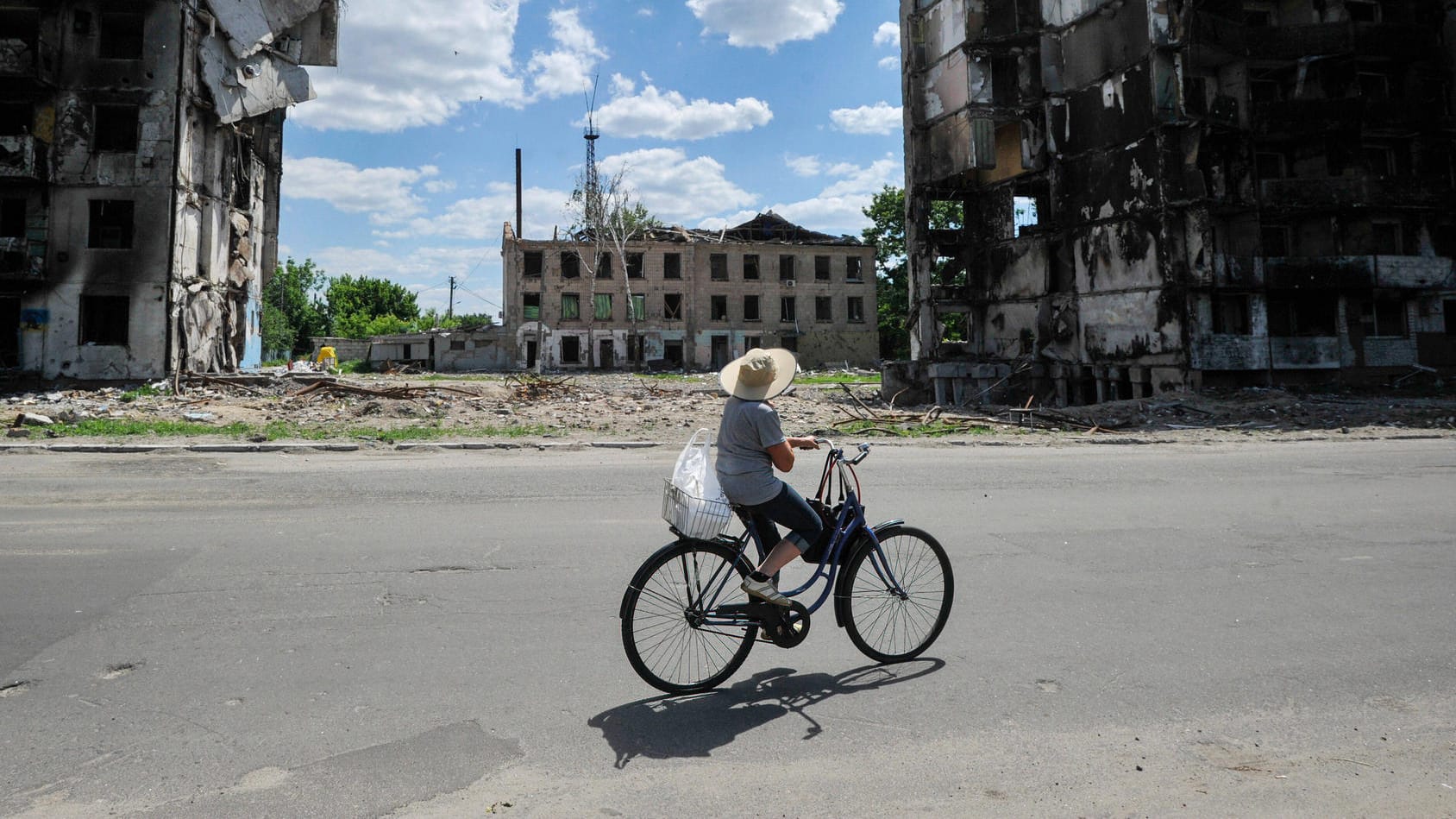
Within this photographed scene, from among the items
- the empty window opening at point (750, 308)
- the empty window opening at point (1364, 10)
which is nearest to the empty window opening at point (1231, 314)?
the empty window opening at point (1364, 10)

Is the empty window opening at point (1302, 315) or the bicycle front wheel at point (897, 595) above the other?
the empty window opening at point (1302, 315)

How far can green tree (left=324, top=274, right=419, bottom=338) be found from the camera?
83.6 meters

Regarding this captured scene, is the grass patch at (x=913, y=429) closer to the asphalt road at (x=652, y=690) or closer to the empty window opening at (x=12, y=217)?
the asphalt road at (x=652, y=690)

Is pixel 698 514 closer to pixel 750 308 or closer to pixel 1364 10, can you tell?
pixel 1364 10

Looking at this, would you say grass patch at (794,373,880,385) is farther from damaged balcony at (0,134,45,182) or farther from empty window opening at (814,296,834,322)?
damaged balcony at (0,134,45,182)

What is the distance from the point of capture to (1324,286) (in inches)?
1158

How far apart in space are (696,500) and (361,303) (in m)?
92.8

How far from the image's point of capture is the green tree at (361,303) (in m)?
83.6

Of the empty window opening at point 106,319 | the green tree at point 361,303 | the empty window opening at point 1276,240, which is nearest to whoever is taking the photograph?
the empty window opening at point 106,319

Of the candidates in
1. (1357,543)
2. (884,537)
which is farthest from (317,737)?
(1357,543)

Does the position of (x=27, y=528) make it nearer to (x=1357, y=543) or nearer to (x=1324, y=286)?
(x=1357, y=543)

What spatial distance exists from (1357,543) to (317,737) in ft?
26.5

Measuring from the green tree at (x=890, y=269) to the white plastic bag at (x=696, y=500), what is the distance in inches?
2136

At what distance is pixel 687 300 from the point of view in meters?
57.8
